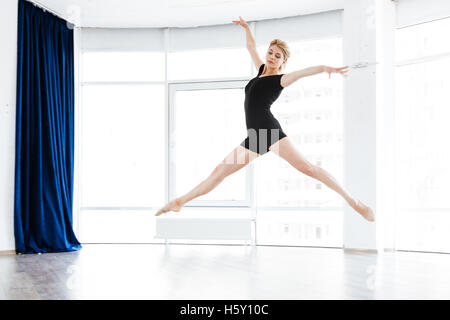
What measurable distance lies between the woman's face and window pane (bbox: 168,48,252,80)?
135 inches

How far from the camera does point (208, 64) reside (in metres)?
7.11

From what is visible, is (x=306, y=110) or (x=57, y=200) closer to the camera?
(x=57, y=200)

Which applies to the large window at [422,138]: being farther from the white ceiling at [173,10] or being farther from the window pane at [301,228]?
the white ceiling at [173,10]

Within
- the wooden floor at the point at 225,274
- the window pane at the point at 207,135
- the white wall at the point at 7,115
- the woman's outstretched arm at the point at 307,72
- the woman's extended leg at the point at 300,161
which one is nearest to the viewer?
the woman's outstretched arm at the point at 307,72

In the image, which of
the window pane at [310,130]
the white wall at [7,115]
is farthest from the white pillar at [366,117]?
the white wall at [7,115]

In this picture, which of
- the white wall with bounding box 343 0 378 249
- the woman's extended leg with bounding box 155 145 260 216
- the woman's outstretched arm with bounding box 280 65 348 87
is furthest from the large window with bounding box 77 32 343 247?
the woman's outstretched arm with bounding box 280 65 348 87

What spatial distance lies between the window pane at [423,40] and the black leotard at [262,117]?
135 inches

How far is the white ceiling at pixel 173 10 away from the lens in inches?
245

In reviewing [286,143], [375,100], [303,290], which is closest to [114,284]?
[303,290]

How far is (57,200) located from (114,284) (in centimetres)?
271

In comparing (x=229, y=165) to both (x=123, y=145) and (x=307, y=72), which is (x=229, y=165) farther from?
(x=123, y=145)

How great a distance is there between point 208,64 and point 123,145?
65.0 inches

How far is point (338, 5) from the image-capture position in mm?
6371

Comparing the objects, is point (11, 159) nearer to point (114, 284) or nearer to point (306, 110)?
point (114, 284)
